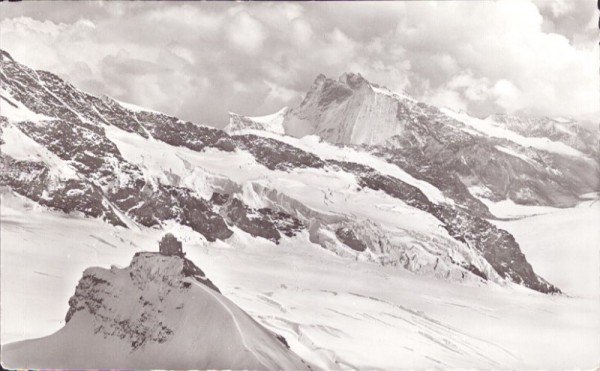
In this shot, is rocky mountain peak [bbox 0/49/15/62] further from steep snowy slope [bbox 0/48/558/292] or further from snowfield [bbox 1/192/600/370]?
snowfield [bbox 1/192/600/370]

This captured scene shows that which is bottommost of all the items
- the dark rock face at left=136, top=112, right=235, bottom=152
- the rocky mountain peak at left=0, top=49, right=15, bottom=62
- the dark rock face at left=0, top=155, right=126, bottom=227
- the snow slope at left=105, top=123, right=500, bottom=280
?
the dark rock face at left=0, top=155, right=126, bottom=227

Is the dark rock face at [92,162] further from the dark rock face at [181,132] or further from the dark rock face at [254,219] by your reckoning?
the dark rock face at [254,219]

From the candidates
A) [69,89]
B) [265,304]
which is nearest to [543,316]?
[265,304]

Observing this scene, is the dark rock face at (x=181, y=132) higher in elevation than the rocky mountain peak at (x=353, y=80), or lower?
lower

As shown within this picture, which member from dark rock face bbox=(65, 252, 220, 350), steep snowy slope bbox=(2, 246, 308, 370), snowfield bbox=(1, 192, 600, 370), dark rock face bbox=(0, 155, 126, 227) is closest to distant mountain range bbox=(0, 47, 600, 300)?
dark rock face bbox=(0, 155, 126, 227)

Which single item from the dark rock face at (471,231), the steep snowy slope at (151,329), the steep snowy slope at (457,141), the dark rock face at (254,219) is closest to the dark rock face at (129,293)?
the steep snowy slope at (151,329)
